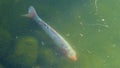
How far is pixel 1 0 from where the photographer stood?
15.2 ft

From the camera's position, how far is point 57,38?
Answer: 14.2 feet

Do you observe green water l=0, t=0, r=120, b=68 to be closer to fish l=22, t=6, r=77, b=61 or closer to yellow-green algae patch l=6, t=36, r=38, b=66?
yellow-green algae patch l=6, t=36, r=38, b=66

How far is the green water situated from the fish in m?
0.17

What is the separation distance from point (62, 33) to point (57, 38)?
41 cm

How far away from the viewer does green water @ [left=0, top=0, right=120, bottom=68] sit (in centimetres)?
449

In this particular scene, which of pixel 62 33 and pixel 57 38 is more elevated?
pixel 62 33

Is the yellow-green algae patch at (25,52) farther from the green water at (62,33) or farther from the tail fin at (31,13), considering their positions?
the tail fin at (31,13)

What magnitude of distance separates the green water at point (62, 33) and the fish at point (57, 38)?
17 centimetres

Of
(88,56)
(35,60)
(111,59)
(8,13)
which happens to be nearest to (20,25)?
→ (8,13)

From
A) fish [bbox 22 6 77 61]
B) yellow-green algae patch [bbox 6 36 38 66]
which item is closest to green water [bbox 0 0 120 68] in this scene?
yellow-green algae patch [bbox 6 36 38 66]

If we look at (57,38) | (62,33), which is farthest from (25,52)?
(62,33)

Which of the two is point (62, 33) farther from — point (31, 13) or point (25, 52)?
point (25, 52)

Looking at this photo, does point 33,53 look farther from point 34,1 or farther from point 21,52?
point 34,1

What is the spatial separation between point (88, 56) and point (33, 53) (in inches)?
31.1
